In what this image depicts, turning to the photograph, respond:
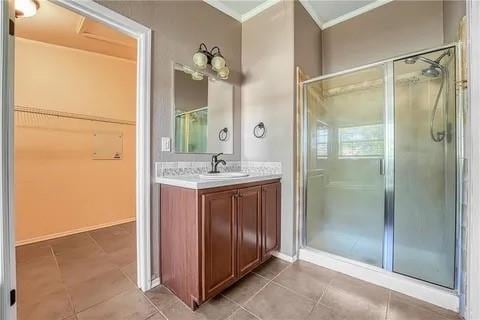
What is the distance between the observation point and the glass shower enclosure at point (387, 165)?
70.2 inches

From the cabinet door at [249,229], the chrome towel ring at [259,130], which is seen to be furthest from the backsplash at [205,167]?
the cabinet door at [249,229]

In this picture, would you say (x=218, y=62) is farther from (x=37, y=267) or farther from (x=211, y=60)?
(x=37, y=267)

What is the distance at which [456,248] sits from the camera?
149cm

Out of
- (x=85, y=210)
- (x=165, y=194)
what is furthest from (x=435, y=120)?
(x=85, y=210)

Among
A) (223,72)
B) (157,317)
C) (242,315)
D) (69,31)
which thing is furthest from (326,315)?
(69,31)

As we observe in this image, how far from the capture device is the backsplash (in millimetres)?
1759

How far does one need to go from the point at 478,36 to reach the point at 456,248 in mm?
1381

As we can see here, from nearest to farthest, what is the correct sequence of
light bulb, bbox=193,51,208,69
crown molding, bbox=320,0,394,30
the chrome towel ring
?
light bulb, bbox=193,51,208,69 → the chrome towel ring → crown molding, bbox=320,0,394,30

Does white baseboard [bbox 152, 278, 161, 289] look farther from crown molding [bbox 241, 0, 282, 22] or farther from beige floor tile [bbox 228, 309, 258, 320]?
crown molding [bbox 241, 0, 282, 22]

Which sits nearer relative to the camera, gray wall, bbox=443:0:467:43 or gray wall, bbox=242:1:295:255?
gray wall, bbox=443:0:467:43

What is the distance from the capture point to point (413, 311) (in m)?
1.40

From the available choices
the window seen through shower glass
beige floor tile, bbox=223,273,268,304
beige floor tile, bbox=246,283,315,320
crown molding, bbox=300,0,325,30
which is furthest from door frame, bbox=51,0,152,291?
the window seen through shower glass

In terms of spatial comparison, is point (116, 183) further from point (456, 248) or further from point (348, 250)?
point (456, 248)

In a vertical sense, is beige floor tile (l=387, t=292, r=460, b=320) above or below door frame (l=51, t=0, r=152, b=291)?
below
